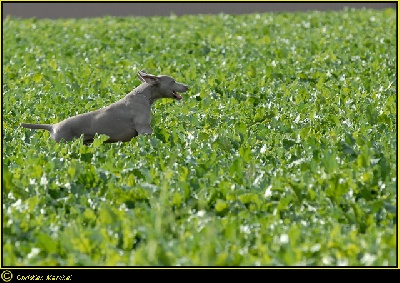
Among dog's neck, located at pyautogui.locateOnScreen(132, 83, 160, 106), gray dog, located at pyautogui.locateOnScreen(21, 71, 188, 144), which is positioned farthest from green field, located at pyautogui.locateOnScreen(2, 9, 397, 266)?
dog's neck, located at pyautogui.locateOnScreen(132, 83, 160, 106)

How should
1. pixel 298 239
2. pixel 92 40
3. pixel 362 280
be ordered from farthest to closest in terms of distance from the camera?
pixel 92 40 < pixel 298 239 < pixel 362 280

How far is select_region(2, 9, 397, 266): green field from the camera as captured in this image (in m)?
5.31

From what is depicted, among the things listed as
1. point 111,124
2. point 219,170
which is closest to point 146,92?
point 111,124

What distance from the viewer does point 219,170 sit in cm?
720

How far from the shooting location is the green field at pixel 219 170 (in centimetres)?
531

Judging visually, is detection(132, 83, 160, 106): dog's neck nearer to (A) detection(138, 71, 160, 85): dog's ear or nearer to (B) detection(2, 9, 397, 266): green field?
(A) detection(138, 71, 160, 85): dog's ear

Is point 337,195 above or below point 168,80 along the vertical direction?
below

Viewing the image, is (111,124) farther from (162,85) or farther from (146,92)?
(162,85)

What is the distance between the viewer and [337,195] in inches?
246

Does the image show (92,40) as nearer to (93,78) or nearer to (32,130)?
(93,78)

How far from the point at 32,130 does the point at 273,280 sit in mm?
5544

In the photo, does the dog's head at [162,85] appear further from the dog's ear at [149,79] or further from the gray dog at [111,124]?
the gray dog at [111,124]

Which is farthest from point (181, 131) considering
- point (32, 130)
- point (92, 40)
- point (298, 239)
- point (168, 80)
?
point (92, 40)

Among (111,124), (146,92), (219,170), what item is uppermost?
(146,92)
